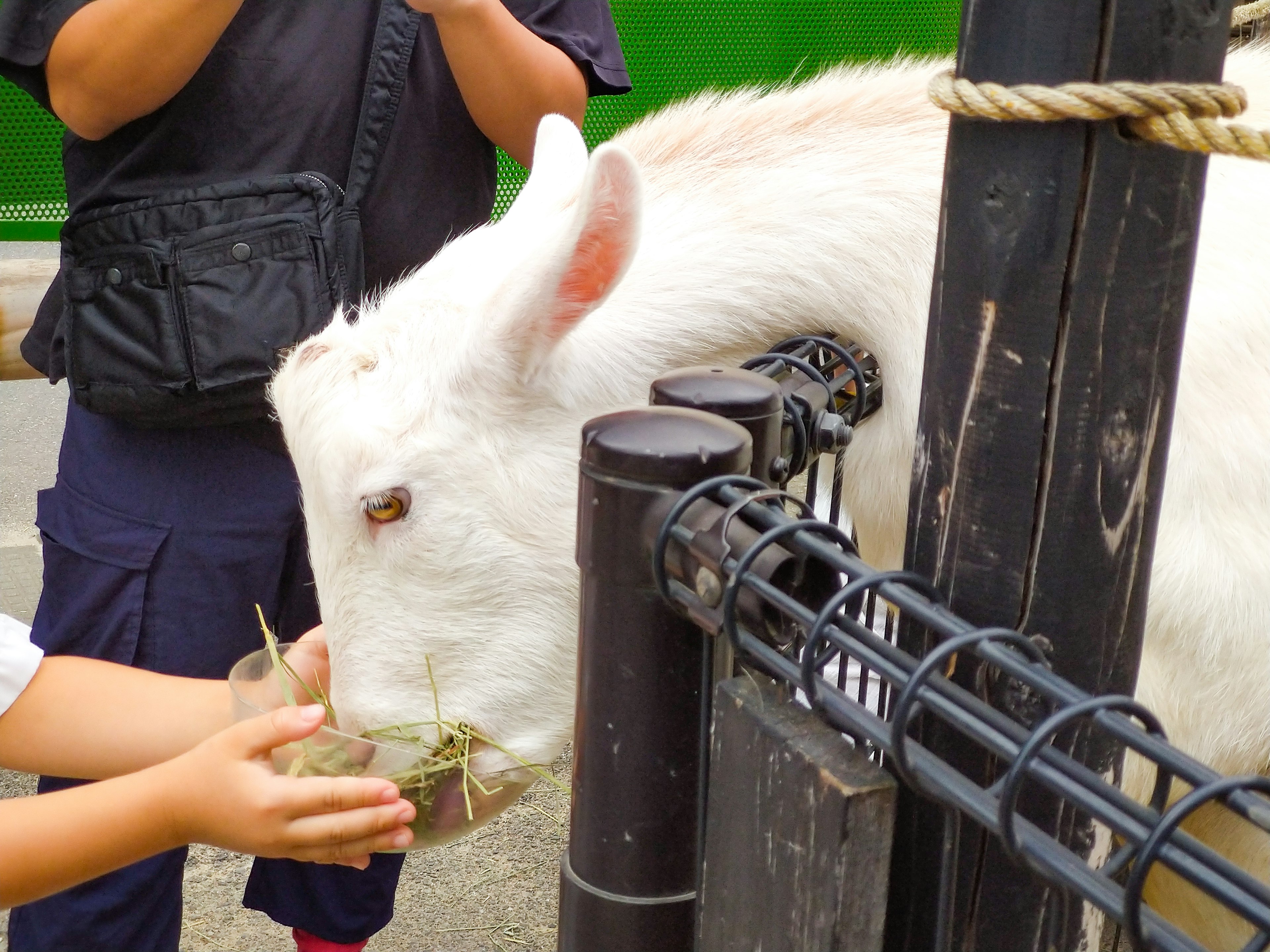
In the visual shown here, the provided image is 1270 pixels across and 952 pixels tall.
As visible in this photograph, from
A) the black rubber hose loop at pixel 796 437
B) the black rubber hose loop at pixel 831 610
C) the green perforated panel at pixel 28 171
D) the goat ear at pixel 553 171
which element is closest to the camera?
the black rubber hose loop at pixel 831 610

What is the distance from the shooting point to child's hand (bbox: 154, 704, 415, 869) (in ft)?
4.41

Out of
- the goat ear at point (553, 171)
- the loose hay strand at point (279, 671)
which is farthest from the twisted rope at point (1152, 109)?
the loose hay strand at point (279, 671)

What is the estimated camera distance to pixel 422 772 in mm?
1535

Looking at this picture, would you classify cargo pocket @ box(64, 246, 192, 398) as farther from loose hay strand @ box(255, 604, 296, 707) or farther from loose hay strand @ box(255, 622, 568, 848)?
loose hay strand @ box(255, 622, 568, 848)

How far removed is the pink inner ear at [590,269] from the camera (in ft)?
4.47

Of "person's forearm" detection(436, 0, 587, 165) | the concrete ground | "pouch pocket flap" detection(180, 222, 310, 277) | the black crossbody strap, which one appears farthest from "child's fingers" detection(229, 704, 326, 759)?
the concrete ground

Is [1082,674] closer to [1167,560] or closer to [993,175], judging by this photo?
[993,175]

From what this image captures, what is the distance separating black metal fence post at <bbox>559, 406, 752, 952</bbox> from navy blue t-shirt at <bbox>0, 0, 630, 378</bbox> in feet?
4.41

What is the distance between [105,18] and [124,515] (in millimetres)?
802

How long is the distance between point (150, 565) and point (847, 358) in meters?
1.32

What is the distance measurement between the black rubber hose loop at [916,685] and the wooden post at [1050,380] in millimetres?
161

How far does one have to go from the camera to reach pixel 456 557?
60.1 inches

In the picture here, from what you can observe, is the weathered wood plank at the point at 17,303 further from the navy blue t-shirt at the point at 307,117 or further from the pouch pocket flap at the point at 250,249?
the pouch pocket flap at the point at 250,249

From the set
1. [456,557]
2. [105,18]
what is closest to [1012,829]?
[456,557]
